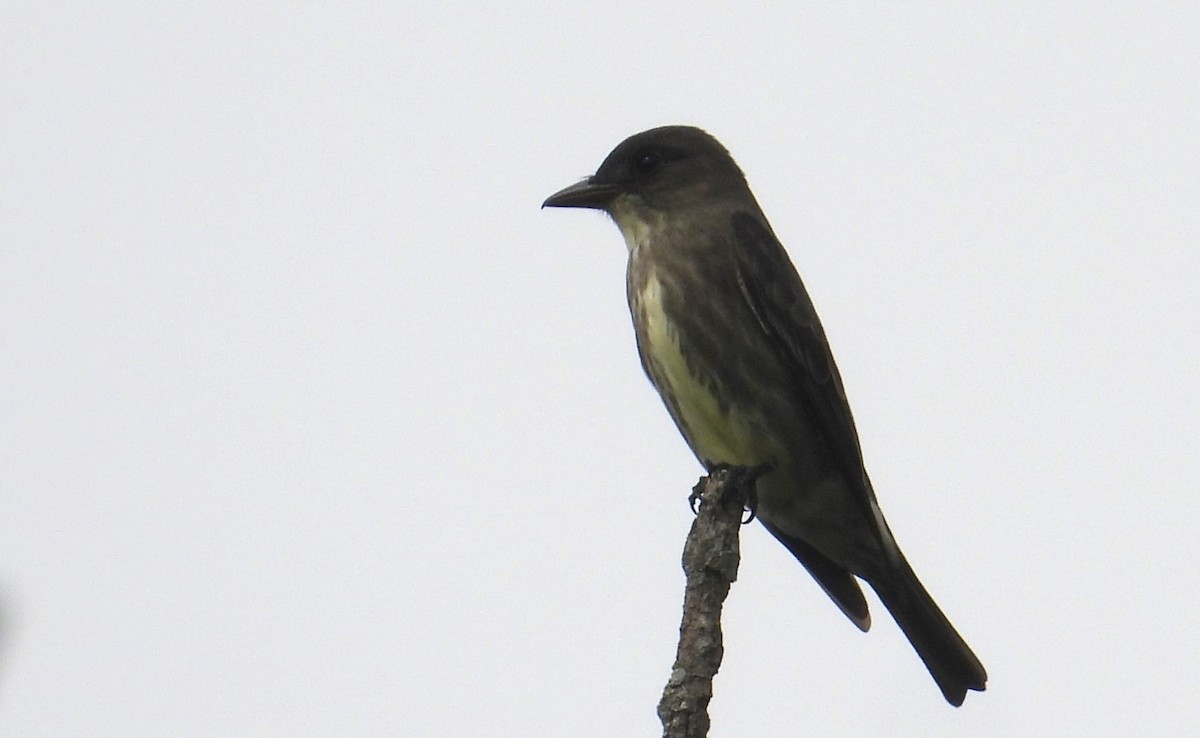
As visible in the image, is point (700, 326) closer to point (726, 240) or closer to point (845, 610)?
point (726, 240)

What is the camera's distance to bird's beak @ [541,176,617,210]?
25.6 feet

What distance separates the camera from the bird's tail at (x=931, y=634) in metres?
6.96

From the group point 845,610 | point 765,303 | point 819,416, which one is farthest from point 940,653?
point 765,303

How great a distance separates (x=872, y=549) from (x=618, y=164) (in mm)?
2043

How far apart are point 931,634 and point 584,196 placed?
94.7 inches

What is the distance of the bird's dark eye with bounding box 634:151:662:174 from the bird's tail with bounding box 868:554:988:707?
2039mm

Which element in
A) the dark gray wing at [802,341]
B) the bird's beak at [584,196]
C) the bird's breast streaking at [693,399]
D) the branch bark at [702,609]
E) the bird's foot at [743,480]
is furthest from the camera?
the bird's beak at [584,196]

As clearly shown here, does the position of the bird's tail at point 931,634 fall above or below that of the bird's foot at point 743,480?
below

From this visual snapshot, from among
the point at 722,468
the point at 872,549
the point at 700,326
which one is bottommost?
the point at 872,549

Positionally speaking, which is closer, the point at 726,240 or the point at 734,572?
the point at 734,572

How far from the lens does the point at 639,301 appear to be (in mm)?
7168

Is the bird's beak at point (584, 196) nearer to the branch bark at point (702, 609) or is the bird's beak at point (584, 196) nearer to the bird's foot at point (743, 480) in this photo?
the bird's foot at point (743, 480)

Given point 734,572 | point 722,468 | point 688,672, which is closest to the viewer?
point 688,672

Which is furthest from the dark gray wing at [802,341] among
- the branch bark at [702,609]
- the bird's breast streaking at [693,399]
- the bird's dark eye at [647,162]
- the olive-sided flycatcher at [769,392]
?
the branch bark at [702,609]
